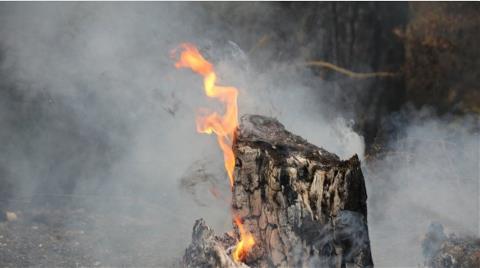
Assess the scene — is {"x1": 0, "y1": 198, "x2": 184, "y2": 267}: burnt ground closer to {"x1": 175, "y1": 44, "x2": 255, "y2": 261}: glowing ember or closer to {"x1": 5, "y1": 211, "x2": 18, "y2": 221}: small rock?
{"x1": 5, "y1": 211, "x2": 18, "y2": 221}: small rock

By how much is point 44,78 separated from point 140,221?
2.29m

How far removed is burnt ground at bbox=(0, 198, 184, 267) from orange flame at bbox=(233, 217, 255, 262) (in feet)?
5.22

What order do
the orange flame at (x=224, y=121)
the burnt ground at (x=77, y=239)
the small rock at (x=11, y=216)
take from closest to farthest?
the orange flame at (x=224, y=121)
the burnt ground at (x=77, y=239)
the small rock at (x=11, y=216)

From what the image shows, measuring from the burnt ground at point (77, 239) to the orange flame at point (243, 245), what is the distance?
1591 mm

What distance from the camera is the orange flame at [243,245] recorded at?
4.26 metres

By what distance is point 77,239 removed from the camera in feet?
20.5

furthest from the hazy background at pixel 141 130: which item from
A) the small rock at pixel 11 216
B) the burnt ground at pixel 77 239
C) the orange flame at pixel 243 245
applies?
the orange flame at pixel 243 245

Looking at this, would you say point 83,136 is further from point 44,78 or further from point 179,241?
point 179,241

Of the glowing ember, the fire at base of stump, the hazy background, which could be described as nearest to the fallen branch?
the hazy background

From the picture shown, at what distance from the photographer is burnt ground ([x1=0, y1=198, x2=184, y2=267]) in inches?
223

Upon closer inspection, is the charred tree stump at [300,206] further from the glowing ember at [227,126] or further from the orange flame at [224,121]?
the orange flame at [224,121]

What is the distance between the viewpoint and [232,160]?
16.2 ft

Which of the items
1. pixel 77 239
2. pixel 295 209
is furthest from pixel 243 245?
pixel 77 239

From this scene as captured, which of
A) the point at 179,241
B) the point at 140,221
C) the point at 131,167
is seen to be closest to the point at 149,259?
the point at 179,241
